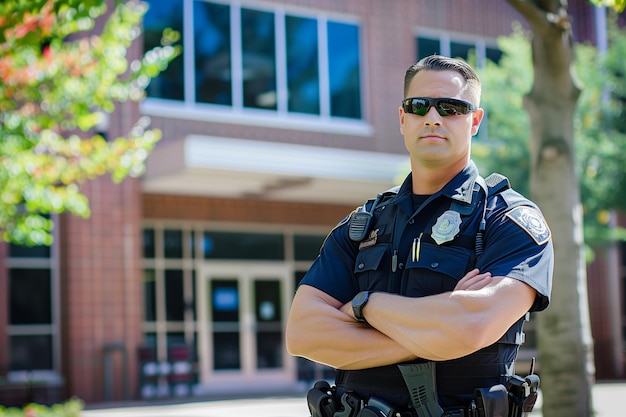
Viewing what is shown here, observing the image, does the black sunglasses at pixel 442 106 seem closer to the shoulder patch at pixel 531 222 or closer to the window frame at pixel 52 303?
the shoulder patch at pixel 531 222

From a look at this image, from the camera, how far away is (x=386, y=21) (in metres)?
22.3

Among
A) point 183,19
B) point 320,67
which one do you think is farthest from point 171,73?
point 320,67

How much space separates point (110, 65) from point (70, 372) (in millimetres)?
7893

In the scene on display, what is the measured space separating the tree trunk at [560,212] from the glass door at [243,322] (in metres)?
12.2

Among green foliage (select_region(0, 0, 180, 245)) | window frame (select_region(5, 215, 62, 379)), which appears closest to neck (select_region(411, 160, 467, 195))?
green foliage (select_region(0, 0, 180, 245))

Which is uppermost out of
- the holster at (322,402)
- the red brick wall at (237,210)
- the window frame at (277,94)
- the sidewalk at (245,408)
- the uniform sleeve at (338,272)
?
the window frame at (277,94)

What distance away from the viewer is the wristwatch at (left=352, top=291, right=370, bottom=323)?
3.21 meters

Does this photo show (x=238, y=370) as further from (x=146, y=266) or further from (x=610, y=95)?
(x=610, y=95)

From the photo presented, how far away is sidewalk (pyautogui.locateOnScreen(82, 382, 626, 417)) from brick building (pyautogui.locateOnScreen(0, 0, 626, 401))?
2.26 metres

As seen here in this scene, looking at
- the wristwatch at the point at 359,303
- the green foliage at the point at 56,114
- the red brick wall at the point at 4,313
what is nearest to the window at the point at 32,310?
the red brick wall at the point at 4,313

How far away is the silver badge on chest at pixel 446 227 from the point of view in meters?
3.17

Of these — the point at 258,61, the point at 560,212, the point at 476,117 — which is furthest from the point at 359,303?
the point at 258,61

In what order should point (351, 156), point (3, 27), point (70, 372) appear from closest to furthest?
point (3, 27), point (70, 372), point (351, 156)

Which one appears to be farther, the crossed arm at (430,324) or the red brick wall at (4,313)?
the red brick wall at (4,313)
